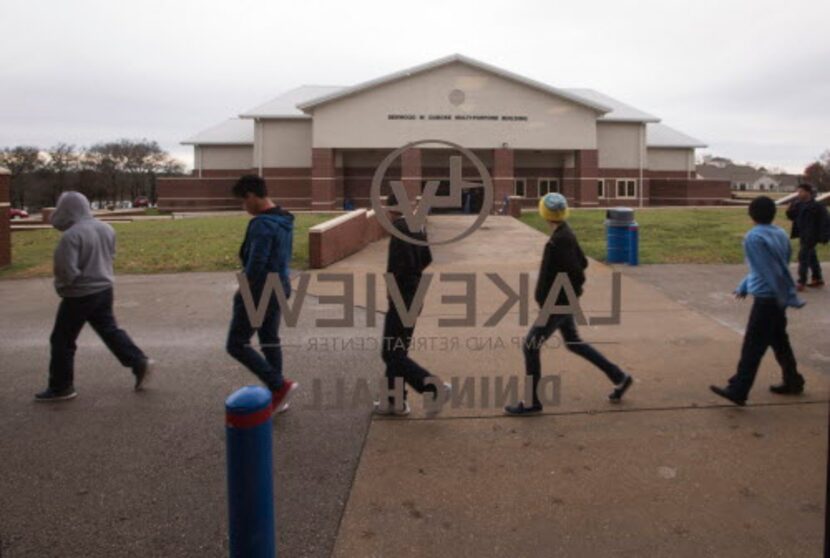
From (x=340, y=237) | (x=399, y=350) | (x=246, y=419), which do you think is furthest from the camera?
(x=340, y=237)

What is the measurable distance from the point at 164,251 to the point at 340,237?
512 centimetres

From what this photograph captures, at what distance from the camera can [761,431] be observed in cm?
497

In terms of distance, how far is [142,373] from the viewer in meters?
6.08

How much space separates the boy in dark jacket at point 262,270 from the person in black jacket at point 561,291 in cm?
189

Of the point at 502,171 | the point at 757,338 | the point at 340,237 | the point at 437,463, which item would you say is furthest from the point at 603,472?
the point at 502,171

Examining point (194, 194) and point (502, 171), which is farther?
point (194, 194)

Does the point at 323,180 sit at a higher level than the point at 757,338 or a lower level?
higher

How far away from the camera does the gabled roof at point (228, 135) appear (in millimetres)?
48812

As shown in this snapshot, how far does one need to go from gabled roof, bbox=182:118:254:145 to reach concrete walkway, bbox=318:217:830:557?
45034mm

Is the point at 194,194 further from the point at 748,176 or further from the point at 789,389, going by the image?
the point at 748,176

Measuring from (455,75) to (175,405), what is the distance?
36.4 m

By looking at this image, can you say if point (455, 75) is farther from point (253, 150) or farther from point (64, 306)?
point (64, 306)

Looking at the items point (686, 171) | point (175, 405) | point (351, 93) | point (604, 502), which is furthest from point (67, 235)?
point (686, 171)

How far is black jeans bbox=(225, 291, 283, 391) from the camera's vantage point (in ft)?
17.3
